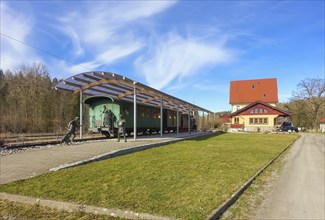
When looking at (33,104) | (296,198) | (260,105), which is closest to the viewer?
(296,198)

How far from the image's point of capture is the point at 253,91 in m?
73.4

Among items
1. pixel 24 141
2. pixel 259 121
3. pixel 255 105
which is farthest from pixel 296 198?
pixel 255 105

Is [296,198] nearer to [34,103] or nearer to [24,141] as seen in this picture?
[24,141]

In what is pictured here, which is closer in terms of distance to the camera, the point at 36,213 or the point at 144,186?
the point at 36,213

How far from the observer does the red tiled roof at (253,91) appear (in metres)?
71.1

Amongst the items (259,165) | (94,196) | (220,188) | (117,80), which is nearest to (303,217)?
(220,188)

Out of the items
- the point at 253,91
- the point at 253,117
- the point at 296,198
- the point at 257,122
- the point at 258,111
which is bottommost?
the point at 296,198

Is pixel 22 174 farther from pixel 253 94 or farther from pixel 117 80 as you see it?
pixel 253 94

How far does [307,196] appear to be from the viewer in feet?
25.6

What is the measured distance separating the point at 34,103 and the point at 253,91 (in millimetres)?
51859

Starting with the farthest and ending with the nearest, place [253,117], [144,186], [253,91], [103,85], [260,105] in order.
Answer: [253,91] < [253,117] < [260,105] < [103,85] < [144,186]

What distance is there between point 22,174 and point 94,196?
3.07 meters

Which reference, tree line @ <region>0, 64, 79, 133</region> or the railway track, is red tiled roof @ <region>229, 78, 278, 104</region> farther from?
the railway track

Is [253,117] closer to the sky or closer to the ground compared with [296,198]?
closer to the sky
